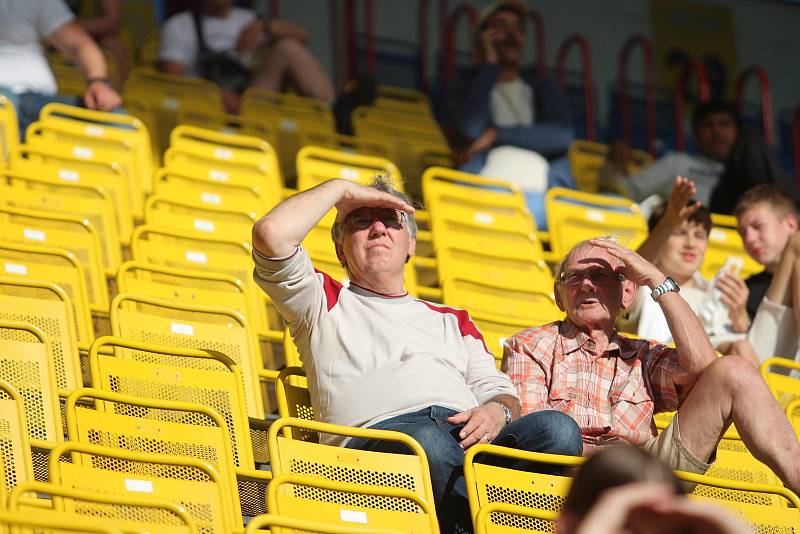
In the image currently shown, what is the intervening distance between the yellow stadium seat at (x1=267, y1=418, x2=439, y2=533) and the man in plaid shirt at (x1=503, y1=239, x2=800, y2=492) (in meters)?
0.65

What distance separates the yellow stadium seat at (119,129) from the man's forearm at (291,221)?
2.59 m

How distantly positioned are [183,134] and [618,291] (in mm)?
3255

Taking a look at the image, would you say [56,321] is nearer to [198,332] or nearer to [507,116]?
[198,332]

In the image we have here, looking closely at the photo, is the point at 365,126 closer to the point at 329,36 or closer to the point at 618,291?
the point at 329,36

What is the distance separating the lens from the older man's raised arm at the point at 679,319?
4191 mm

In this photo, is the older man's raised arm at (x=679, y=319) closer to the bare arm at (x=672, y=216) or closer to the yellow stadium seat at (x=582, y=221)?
the bare arm at (x=672, y=216)

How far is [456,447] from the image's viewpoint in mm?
3938

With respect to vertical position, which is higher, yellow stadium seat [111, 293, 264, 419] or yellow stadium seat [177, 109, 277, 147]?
yellow stadium seat [177, 109, 277, 147]

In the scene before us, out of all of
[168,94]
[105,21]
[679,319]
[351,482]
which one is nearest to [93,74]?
[168,94]

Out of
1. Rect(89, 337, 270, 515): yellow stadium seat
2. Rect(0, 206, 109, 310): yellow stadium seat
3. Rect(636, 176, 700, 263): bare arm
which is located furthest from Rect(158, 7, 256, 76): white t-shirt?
Rect(89, 337, 270, 515): yellow stadium seat

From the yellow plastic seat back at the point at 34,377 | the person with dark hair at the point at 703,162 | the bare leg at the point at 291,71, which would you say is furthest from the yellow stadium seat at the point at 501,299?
the bare leg at the point at 291,71

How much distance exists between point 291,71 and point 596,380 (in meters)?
4.92

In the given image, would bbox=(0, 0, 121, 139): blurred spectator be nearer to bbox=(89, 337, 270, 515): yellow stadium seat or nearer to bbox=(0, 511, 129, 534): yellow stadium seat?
bbox=(89, 337, 270, 515): yellow stadium seat

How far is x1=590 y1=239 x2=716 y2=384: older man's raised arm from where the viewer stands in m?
4.19
